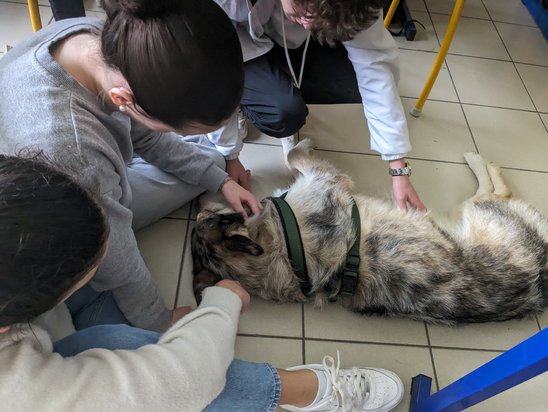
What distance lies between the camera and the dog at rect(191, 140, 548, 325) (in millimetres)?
1648

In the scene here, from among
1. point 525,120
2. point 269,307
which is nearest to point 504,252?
point 269,307

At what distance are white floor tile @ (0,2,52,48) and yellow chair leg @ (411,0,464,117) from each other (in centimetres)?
217

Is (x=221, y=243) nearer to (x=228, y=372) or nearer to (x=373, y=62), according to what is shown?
(x=228, y=372)

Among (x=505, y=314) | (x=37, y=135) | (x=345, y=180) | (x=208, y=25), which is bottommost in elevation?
(x=505, y=314)

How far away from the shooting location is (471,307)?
65.7 inches

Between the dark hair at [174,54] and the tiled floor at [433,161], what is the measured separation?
0.99 metres

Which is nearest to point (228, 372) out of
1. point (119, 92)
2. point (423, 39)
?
point (119, 92)

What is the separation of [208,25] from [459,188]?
5.70ft

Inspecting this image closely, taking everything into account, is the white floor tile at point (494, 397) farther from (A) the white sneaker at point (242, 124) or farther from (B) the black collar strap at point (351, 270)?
(A) the white sneaker at point (242, 124)

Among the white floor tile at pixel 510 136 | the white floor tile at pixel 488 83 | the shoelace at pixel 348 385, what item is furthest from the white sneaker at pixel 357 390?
the white floor tile at pixel 488 83

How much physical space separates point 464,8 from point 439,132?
1.47 meters

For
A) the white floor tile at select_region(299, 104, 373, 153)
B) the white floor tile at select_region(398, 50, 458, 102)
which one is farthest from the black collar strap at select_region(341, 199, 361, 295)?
the white floor tile at select_region(398, 50, 458, 102)

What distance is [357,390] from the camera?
1528 mm

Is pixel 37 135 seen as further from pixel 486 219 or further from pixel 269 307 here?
pixel 486 219
